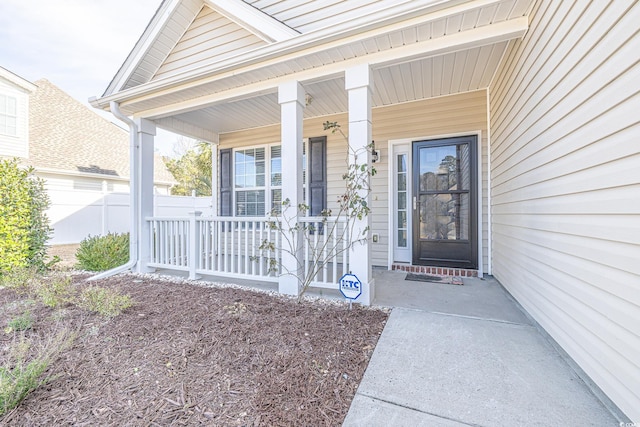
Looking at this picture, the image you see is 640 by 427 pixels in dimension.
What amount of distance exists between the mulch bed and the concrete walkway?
15 cm

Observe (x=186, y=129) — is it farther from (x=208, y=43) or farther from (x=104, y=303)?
(x=104, y=303)

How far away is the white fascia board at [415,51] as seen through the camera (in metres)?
2.46

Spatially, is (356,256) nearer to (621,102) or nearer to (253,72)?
(621,102)

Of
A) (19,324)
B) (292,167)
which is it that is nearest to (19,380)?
(19,324)

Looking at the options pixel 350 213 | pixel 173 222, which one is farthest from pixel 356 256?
pixel 173 222

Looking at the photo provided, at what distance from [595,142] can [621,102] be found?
25 centimetres

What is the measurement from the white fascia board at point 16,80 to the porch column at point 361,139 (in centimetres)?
967

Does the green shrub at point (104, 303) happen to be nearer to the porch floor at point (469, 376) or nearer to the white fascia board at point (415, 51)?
the porch floor at point (469, 376)

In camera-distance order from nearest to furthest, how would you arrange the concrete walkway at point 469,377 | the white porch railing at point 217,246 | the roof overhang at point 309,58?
the concrete walkway at point 469,377 < the roof overhang at point 309,58 < the white porch railing at point 217,246

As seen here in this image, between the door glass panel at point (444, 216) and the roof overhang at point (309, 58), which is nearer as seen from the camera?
the roof overhang at point (309, 58)

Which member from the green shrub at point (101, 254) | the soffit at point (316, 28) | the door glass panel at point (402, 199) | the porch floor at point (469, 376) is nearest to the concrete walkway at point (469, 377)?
the porch floor at point (469, 376)

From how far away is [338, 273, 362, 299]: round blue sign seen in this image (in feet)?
9.16

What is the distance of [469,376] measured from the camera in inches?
69.1

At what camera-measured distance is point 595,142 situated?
5.14ft
